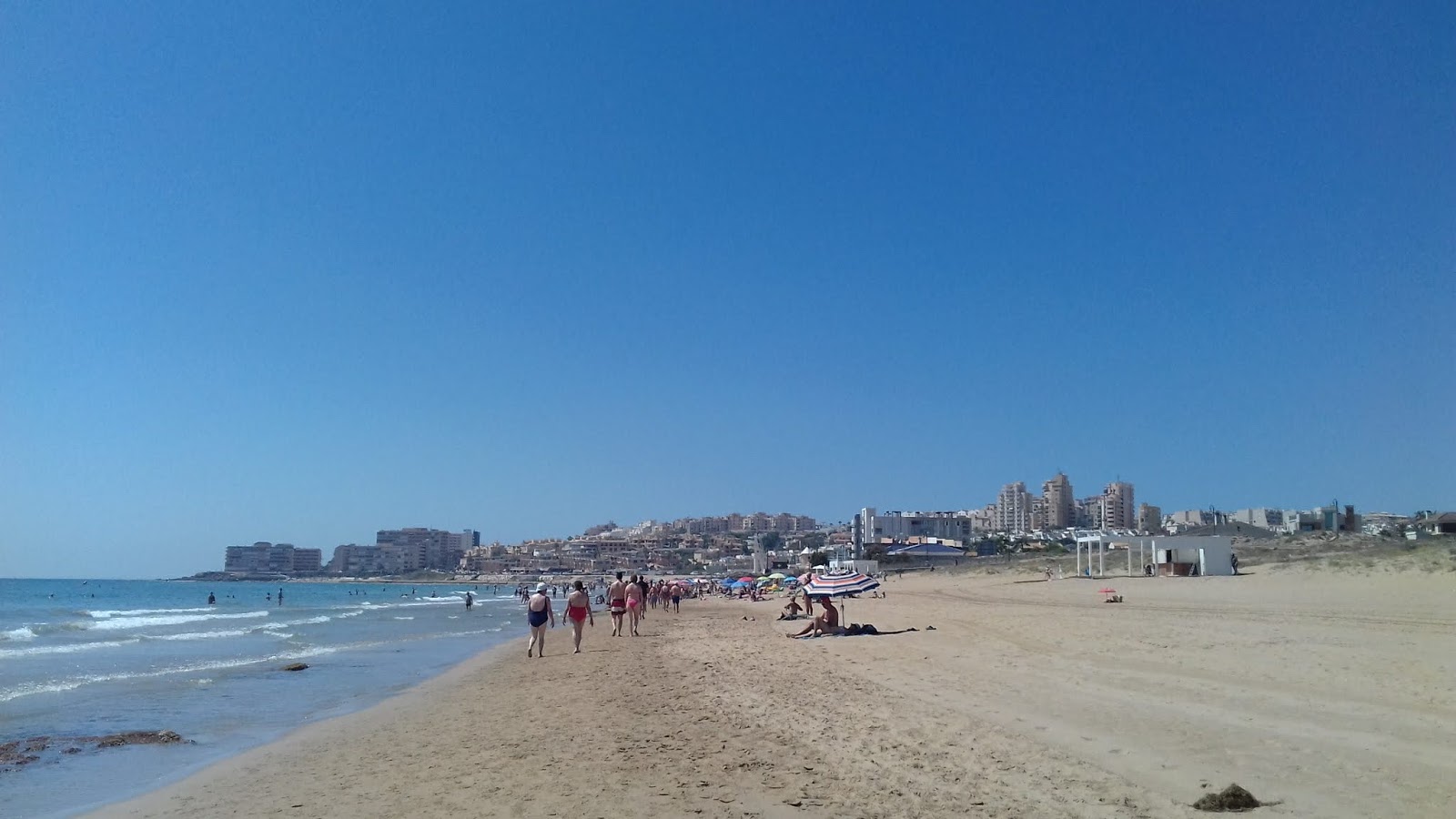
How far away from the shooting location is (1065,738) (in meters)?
6.80

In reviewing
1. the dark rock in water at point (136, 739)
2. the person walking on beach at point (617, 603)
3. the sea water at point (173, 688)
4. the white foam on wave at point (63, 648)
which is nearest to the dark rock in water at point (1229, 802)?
the sea water at point (173, 688)

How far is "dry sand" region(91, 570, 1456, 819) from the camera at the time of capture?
5.51 meters

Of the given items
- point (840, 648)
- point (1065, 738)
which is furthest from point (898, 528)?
point (1065, 738)

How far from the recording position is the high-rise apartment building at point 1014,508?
564 ft

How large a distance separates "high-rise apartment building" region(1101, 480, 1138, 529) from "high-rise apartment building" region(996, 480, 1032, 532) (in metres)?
13.6

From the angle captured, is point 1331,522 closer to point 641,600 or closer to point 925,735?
point 641,600

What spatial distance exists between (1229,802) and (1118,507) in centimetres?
17588

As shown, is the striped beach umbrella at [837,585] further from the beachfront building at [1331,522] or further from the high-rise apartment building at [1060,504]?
the high-rise apartment building at [1060,504]

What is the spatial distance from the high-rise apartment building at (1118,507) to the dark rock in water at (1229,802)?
16333 centimetres

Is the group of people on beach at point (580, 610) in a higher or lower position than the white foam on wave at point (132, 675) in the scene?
higher

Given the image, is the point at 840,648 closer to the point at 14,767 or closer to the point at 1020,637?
the point at 1020,637

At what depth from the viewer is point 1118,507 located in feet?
543

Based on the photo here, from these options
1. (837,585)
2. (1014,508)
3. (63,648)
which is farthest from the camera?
(1014,508)

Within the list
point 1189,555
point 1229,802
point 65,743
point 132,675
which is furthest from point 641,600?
point 1229,802
